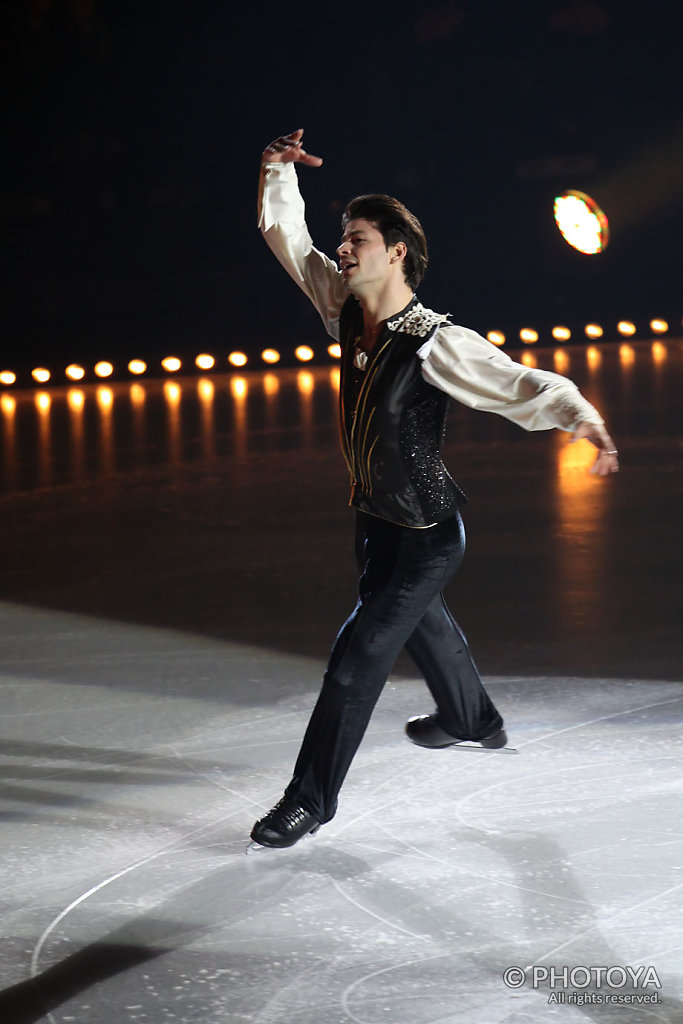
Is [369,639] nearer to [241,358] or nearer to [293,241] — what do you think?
[293,241]

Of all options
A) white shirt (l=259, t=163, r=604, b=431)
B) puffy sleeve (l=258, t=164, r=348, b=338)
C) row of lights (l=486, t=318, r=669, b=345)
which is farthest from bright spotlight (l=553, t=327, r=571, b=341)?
white shirt (l=259, t=163, r=604, b=431)

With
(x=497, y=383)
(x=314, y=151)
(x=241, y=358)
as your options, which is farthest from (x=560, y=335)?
(x=497, y=383)

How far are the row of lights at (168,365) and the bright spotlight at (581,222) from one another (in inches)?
88.7

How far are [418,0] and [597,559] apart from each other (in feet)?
25.3

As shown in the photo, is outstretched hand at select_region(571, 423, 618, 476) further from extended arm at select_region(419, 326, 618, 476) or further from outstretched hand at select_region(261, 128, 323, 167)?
outstretched hand at select_region(261, 128, 323, 167)

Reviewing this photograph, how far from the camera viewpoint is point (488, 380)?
247cm

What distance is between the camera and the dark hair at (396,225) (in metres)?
2.60

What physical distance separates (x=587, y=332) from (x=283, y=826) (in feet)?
30.3

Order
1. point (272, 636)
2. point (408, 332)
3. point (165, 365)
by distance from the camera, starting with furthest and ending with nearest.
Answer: point (165, 365), point (272, 636), point (408, 332)

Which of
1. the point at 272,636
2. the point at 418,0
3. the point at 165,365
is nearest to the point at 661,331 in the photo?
the point at 418,0

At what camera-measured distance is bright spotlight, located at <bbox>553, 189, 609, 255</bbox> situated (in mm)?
11227

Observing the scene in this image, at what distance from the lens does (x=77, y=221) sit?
10477mm

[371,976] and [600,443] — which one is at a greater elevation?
[600,443]

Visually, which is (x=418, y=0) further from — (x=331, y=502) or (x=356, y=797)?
(x=356, y=797)
